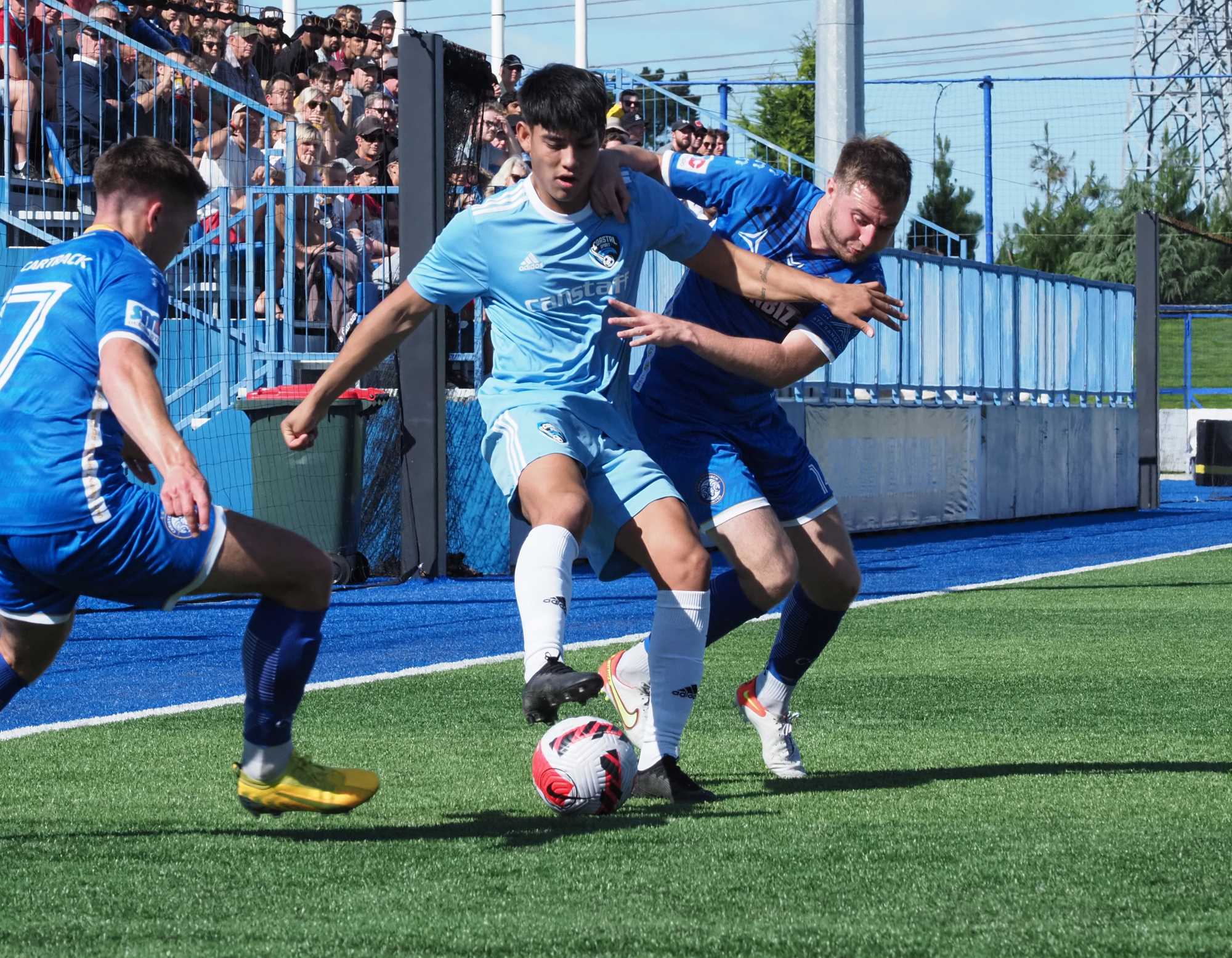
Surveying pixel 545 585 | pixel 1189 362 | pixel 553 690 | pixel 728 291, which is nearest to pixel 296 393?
pixel 728 291

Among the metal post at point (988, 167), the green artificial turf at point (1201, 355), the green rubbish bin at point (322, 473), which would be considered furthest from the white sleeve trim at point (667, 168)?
the green artificial turf at point (1201, 355)

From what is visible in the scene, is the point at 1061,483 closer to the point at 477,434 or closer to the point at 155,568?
the point at 477,434

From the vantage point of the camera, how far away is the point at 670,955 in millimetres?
3463

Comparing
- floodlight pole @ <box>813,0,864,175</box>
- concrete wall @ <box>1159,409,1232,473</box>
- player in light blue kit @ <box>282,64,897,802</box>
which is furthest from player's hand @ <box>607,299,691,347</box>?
concrete wall @ <box>1159,409,1232,473</box>

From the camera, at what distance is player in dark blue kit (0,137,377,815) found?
4328mm

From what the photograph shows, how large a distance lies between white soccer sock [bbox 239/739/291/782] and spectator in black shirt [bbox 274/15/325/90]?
11990 mm

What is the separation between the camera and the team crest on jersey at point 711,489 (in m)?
5.84

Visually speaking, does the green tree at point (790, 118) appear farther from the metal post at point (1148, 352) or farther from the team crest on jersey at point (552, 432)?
the team crest on jersey at point (552, 432)

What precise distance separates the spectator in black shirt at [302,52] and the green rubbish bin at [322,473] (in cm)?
399

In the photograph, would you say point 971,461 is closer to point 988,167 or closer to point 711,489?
point 988,167

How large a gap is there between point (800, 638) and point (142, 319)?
2.67m

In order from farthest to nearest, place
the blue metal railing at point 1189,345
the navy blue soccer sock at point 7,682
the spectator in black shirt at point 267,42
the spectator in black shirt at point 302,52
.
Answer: the blue metal railing at point 1189,345, the spectator in black shirt at point 302,52, the spectator in black shirt at point 267,42, the navy blue soccer sock at point 7,682

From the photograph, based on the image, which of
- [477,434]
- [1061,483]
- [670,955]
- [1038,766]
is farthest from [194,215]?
[1061,483]

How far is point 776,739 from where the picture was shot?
601 cm
